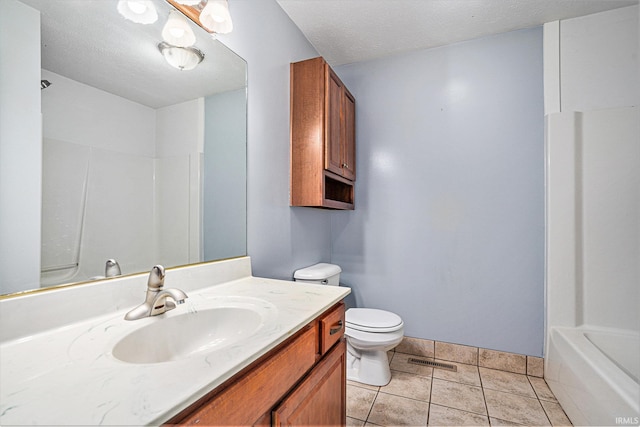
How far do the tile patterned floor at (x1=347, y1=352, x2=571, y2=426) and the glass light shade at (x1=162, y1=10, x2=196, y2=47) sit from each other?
6.42 ft

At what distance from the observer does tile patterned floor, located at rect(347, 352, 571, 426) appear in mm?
1566

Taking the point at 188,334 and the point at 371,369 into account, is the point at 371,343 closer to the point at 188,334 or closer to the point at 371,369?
the point at 371,369

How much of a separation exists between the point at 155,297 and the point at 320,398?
632mm

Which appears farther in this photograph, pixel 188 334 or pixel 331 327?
pixel 331 327

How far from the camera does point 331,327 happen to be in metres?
1.08

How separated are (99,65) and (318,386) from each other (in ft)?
4.10

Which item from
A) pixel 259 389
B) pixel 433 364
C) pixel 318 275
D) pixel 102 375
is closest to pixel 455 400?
pixel 433 364

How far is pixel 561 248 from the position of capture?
1908mm

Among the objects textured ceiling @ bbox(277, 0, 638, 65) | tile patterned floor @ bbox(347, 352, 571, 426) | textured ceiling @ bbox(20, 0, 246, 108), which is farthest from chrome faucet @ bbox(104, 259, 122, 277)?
textured ceiling @ bbox(277, 0, 638, 65)

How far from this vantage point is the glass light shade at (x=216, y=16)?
123 cm

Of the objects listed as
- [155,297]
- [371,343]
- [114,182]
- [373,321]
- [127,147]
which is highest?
[127,147]

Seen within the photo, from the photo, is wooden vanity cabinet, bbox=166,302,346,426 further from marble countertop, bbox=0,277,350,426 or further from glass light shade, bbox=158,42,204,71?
glass light shade, bbox=158,42,204,71

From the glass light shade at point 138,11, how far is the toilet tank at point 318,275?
146 cm

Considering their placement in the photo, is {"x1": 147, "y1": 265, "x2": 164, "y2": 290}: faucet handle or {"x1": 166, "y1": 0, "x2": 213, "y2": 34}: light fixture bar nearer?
{"x1": 147, "y1": 265, "x2": 164, "y2": 290}: faucet handle
